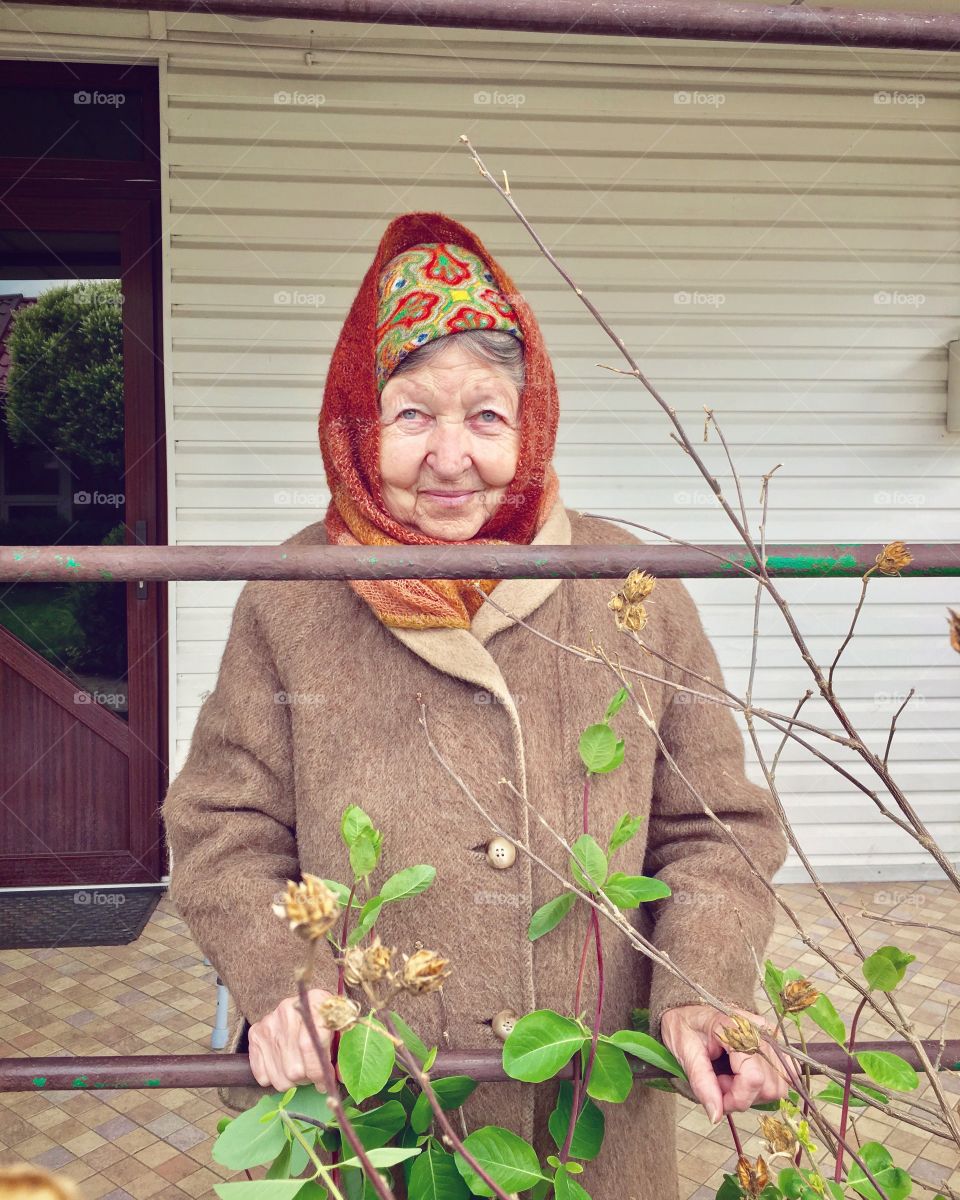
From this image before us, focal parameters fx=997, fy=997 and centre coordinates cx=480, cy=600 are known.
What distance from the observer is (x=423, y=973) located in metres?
0.57

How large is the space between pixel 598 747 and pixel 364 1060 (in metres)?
0.41

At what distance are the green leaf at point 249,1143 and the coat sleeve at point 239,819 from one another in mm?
427

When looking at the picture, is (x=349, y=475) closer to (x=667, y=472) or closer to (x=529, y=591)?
(x=529, y=591)

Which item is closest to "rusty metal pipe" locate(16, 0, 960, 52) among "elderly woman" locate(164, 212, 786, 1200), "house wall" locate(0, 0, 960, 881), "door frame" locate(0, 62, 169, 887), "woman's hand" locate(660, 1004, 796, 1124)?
"elderly woman" locate(164, 212, 786, 1200)

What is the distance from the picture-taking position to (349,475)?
148 centimetres

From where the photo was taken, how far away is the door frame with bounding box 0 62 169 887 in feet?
15.3

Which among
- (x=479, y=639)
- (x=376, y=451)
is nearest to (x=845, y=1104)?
(x=479, y=639)

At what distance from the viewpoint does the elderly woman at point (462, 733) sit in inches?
53.7

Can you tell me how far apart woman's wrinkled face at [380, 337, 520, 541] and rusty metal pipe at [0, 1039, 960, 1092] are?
749mm

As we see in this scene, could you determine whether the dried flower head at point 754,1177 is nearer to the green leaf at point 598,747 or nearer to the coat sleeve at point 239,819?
the green leaf at point 598,747

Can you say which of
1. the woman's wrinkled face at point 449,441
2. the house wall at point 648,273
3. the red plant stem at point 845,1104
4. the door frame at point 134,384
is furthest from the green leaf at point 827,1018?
the door frame at point 134,384

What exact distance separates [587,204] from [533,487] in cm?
390

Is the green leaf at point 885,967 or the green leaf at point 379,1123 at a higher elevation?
the green leaf at point 885,967

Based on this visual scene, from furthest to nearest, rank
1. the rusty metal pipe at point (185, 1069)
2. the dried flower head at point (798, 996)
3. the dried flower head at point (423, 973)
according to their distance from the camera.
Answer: the rusty metal pipe at point (185, 1069), the dried flower head at point (798, 996), the dried flower head at point (423, 973)
